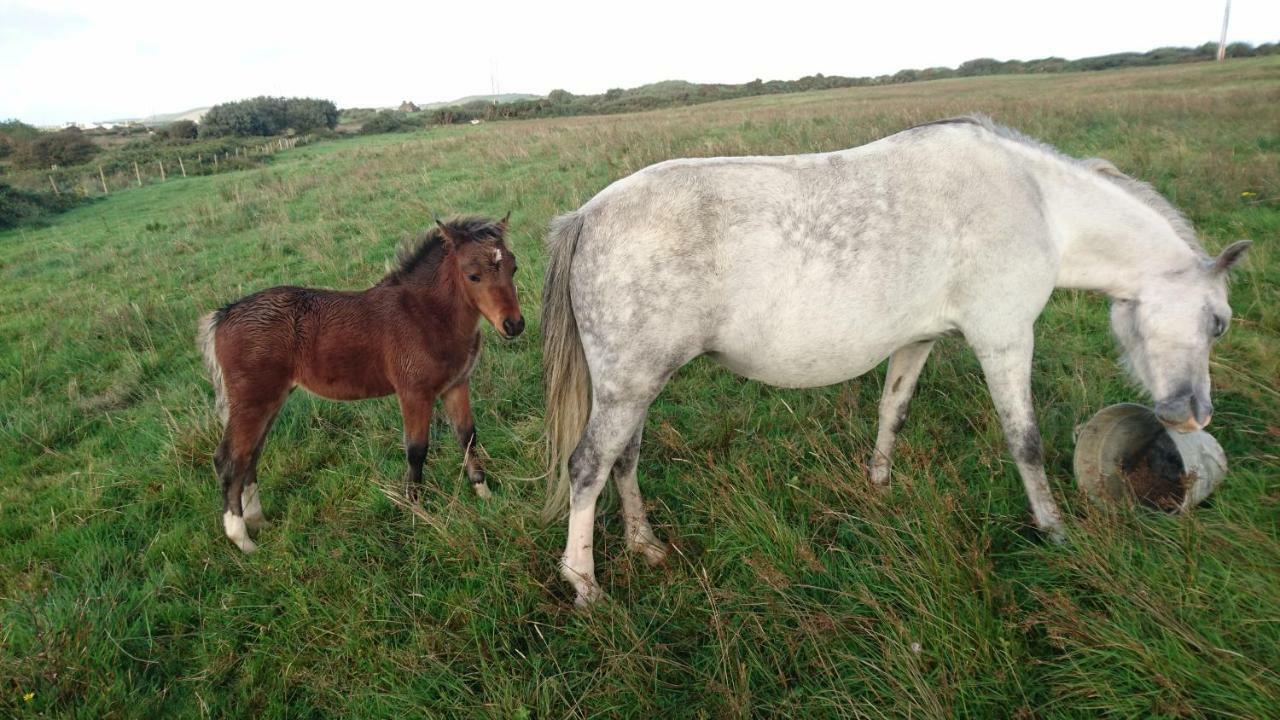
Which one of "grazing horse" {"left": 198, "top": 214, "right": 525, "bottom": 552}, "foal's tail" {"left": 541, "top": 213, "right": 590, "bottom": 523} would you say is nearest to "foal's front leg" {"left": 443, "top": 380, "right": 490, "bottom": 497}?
"grazing horse" {"left": 198, "top": 214, "right": 525, "bottom": 552}

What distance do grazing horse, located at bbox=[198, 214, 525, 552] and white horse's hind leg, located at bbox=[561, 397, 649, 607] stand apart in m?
0.88

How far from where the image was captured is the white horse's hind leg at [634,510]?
122 inches

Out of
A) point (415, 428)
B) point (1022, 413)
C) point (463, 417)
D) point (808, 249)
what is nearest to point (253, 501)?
point (415, 428)

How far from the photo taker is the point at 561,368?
10.6 feet

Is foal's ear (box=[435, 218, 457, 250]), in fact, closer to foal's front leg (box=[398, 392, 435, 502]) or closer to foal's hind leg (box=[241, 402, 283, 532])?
foal's front leg (box=[398, 392, 435, 502])

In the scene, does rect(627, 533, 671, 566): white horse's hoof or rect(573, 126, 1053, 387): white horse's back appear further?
rect(627, 533, 671, 566): white horse's hoof

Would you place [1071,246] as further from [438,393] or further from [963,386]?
[438,393]

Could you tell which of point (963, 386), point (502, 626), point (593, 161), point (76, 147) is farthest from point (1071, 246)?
point (76, 147)

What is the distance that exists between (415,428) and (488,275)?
1069 mm

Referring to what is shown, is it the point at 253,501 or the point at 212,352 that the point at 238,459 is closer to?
the point at 253,501

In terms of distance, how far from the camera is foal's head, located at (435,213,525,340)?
3479 millimetres

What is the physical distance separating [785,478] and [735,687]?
1.40m

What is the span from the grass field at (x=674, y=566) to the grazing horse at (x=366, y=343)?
449 mm

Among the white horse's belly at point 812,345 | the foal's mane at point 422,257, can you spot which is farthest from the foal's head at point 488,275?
the white horse's belly at point 812,345
